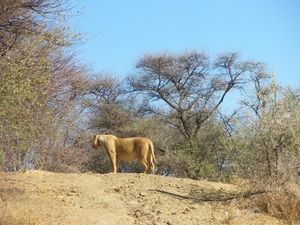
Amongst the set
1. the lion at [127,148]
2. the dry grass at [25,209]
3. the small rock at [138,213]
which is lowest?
the small rock at [138,213]

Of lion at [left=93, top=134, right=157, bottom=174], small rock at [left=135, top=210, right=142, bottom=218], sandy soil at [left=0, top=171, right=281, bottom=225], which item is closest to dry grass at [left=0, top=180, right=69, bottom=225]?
sandy soil at [left=0, top=171, right=281, bottom=225]

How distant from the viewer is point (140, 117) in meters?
26.3

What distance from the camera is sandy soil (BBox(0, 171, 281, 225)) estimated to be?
332 inches

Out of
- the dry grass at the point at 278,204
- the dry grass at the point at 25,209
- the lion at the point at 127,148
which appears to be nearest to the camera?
the dry grass at the point at 25,209

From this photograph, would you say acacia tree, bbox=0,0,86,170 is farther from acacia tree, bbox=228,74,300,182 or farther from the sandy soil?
acacia tree, bbox=228,74,300,182

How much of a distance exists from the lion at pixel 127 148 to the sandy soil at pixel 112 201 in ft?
10.8

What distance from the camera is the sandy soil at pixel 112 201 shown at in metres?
8.45

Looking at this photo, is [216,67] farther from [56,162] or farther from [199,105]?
[56,162]

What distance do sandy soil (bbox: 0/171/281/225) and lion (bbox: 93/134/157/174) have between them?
3.28 meters

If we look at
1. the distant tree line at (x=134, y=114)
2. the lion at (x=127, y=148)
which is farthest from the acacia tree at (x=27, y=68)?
the lion at (x=127, y=148)

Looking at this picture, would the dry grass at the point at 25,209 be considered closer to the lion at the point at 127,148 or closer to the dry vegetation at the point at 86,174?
the dry vegetation at the point at 86,174

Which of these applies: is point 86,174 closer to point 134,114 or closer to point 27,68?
point 27,68

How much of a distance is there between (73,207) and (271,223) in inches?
135

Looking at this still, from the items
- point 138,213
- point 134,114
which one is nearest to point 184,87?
point 134,114
